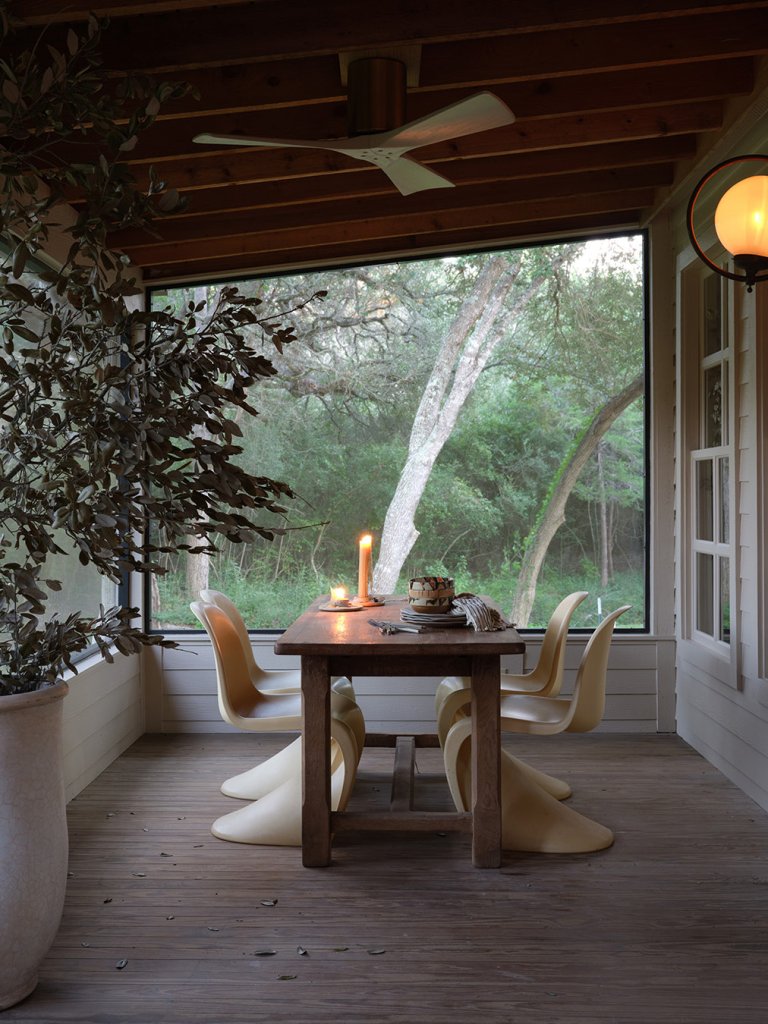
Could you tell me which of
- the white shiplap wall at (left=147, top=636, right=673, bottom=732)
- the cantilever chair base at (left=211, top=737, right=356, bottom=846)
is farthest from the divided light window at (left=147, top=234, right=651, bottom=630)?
the cantilever chair base at (left=211, top=737, right=356, bottom=846)

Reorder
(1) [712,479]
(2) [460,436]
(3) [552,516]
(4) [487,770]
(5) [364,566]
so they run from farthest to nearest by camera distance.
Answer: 1. (2) [460,436]
2. (3) [552,516]
3. (1) [712,479]
4. (5) [364,566]
5. (4) [487,770]

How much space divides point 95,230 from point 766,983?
2540 mm

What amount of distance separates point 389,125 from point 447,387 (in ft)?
10.4

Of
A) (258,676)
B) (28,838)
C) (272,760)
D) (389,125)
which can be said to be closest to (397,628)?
(272,760)

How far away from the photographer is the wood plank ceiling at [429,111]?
315 cm

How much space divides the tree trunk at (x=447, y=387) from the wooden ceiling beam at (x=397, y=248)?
716mm

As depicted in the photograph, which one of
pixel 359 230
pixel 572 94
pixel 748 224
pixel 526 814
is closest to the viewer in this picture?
pixel 748 224

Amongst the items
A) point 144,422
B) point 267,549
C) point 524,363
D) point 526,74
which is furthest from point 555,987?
point 524,363

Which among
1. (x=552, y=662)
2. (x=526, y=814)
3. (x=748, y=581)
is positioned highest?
(x=748, y=581)

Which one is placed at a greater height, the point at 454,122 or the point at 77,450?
the point at 454,122

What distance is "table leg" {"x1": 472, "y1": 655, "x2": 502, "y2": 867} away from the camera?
337 cm

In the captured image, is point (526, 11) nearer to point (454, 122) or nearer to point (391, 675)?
point (454, 122)

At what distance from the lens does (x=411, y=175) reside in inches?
136

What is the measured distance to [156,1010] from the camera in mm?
2414
